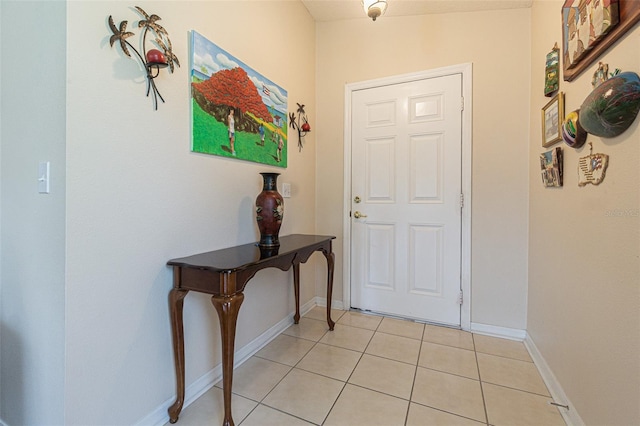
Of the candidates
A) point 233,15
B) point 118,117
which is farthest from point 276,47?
point 118,117

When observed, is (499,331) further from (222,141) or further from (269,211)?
(222,141)

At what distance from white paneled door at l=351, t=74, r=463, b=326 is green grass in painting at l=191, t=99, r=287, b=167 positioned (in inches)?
37.2

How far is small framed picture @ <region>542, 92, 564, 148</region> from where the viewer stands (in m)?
1.52

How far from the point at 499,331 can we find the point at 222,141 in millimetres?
2443

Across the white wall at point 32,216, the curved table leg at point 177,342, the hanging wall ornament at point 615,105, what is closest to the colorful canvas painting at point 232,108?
the white wall at point 32,216

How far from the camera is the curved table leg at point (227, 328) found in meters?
1.19

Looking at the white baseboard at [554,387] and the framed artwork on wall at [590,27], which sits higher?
the framed artwork on wall at [590,27]

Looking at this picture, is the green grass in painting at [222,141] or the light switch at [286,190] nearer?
the green grass in painting at [222,141]

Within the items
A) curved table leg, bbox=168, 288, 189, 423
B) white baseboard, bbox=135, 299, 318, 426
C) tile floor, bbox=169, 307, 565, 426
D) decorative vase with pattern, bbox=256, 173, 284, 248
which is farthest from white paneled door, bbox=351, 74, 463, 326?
curved table leg, bbox=168, 288, 189, 423

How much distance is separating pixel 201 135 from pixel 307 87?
1.47 m

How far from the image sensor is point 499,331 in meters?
2.18

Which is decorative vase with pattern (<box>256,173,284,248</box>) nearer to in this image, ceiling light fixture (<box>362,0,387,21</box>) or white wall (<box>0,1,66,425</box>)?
white wall (<box>0,1,66,425</box>)

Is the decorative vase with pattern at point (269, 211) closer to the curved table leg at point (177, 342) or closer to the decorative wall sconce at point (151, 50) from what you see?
the curved table leg at point (177, 342)

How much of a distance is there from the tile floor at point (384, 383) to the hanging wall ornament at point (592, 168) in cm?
113
